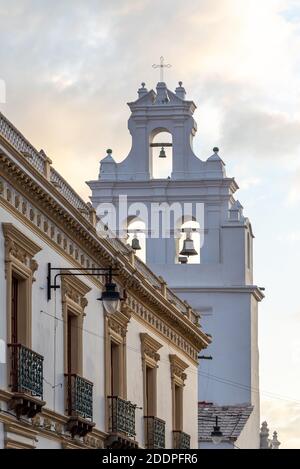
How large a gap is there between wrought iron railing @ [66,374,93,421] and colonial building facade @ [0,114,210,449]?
2cm

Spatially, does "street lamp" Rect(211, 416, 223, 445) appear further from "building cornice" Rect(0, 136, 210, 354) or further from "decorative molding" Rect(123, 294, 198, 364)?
"building cornice" Rect(0, 136, 210, 354)

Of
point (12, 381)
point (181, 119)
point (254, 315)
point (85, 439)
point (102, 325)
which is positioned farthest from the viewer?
point (254, 315)

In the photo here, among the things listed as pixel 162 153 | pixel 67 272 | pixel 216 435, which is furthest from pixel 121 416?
pixel 162 153

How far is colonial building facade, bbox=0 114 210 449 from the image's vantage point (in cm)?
2778

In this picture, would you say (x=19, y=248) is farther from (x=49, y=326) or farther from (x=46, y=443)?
(x=46, y=443)

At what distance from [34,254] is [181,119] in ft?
87.3

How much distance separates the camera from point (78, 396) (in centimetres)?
3133

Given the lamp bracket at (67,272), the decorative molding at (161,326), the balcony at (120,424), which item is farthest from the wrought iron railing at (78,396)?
the decorative molding at (161,326)

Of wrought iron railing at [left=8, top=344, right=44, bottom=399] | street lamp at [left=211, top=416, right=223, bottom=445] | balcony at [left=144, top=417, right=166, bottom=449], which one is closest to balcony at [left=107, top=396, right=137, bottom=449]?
balcony at [left=144, top=417, right=166, bottom=449]

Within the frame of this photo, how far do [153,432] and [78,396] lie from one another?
680 centimetres

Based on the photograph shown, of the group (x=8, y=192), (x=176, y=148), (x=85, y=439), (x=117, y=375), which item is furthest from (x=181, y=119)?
(x=8, y=192)

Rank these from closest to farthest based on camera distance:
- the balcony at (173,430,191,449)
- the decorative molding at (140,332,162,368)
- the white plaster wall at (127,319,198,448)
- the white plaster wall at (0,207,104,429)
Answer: the white plaster wall at (0,207,104,429)
the white plaster wall at (127,319,198,448)
the decorative molding at (140,332,162,368)
the balcony at (173,430,191,449)

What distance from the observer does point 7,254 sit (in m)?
27.8
